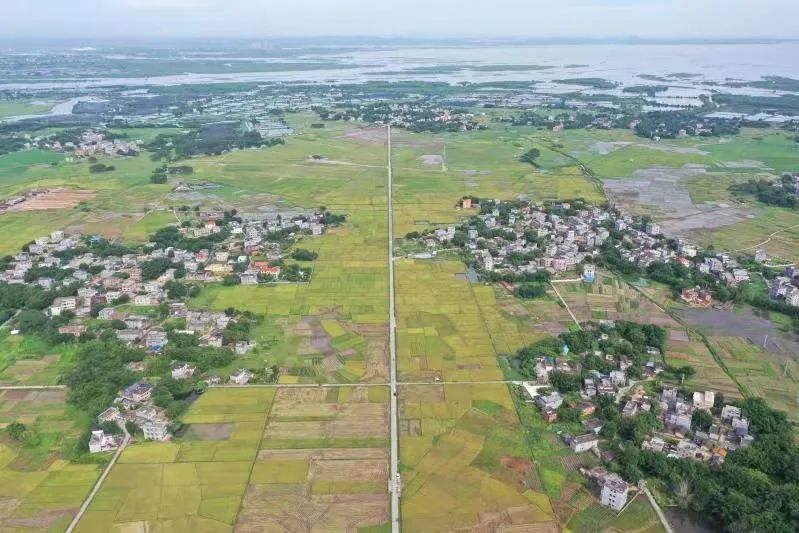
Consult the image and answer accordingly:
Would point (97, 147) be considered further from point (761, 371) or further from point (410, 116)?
point (761, 371)

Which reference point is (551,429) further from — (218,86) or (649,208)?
(218,86)

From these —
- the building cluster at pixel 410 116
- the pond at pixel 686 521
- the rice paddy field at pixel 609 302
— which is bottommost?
the pond at pixel 686 521

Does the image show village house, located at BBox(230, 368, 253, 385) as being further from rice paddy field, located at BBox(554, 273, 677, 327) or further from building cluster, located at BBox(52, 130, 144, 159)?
building cluster, located at BBox(52, 130, 144, 159)

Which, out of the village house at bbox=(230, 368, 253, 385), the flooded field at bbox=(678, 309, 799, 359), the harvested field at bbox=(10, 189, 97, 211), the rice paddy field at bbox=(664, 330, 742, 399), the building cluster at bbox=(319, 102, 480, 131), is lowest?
the flooded field at bbox=(678, 309, 799, 359)

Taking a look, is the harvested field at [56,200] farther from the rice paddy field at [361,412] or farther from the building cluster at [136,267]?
the building cluster at [136,267]

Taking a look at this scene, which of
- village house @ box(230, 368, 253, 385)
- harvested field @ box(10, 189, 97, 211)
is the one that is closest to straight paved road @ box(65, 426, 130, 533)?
village house @ box(230, 368, 253, 385)

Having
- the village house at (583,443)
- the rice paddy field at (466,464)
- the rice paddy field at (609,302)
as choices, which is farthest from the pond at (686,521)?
the rice paddy field at (609,302)

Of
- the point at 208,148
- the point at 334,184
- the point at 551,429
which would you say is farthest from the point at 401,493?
the point at 208,148

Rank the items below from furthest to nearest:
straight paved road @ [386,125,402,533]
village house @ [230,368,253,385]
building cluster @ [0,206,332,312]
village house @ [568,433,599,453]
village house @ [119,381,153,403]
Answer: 1. building cluster @ [0,206,332,312]
2. village house @ [230,368,253,385]
3. village house @ [119,381,153,403]
4. village house @ [568,433,599,453]
5. straight paved road @ [386,125,402,533]
